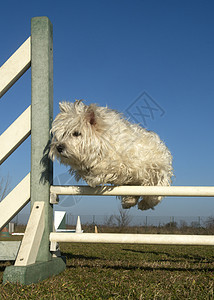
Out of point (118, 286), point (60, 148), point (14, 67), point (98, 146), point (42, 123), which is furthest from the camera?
point (14, 67)

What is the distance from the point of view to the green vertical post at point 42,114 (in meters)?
3.14

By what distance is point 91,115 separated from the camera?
3141mm

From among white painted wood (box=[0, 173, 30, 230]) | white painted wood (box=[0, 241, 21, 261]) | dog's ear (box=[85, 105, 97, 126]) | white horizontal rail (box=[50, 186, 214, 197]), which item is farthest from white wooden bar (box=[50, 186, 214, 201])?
white painted wood (box=[0, 241, 21, 261])

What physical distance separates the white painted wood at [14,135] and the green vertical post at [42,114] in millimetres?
80

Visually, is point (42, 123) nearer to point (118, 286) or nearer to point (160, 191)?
point (160, 191)

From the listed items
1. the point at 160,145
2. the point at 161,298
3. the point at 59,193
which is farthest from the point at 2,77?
the point at 161,298

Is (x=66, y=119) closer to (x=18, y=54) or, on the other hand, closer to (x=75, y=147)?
(x=75, y=147)

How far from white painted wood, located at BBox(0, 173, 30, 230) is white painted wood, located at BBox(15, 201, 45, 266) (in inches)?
6.4

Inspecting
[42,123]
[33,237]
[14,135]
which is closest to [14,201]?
[33,237]

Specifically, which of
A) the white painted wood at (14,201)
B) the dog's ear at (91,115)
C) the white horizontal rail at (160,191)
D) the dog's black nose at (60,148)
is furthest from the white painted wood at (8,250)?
the dog's ear at (91,115)

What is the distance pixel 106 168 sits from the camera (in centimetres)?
312

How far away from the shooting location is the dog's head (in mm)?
3066

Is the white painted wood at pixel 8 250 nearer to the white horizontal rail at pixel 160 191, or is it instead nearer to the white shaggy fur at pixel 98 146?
the white horizontal rail at pixel 160 191

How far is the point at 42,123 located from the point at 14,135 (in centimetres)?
30
